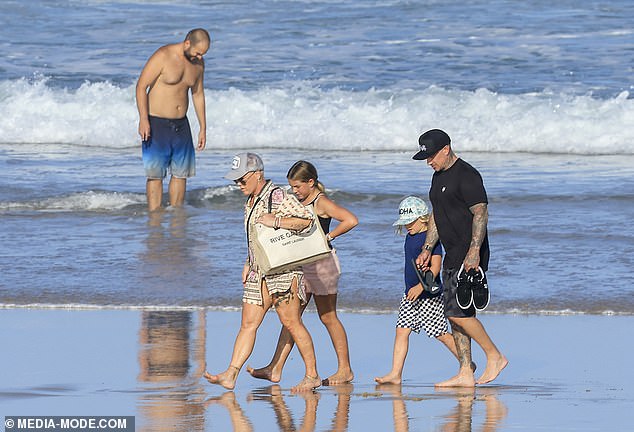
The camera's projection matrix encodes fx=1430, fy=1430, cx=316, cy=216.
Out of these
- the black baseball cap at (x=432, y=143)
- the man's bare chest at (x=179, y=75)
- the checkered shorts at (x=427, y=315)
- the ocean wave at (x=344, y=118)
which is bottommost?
the checkered shorts at (x=427, y=315)

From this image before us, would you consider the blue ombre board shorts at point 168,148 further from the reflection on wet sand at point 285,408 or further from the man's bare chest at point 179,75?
the reflection on wet sand at point 285,408

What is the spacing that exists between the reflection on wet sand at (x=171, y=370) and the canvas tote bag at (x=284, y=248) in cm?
72

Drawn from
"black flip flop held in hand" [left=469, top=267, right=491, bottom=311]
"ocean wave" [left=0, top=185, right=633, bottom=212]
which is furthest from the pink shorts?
"ocean wave" [left=0, top=185, right=633, bottom=212]

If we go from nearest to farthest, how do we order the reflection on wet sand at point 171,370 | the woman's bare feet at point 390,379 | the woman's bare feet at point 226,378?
the reflection on wet sand at point 171,370 → the woman's bare feet at point 226,378 → the woman's bare feet at point 390,379

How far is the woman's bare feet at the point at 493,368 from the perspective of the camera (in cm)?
713

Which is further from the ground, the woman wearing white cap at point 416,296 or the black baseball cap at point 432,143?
the black baseball cap at point 432,143

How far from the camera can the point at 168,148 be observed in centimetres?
1244

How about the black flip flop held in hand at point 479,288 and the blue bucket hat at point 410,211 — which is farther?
the blue bucket hat at point 410,211

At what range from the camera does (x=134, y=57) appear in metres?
25.3

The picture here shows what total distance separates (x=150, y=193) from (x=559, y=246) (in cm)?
382

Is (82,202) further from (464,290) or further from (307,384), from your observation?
(464,290)

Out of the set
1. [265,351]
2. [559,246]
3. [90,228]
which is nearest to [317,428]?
[265,351]

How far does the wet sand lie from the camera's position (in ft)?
20.5

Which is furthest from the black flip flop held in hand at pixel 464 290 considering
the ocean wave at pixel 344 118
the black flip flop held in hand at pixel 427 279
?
the ocean wave at pixel 344 118
